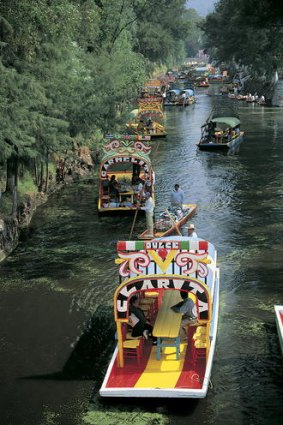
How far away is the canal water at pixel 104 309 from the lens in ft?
46.0

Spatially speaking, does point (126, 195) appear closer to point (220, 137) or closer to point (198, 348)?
point (198, 348)

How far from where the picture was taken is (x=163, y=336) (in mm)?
14648

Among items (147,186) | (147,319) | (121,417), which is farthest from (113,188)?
(121,417)

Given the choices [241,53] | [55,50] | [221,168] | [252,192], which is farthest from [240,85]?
[55,50]

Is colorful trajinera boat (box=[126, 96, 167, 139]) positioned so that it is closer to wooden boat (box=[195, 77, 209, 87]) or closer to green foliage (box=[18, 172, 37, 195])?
green foliage (box=[18, 172, 37, 195])

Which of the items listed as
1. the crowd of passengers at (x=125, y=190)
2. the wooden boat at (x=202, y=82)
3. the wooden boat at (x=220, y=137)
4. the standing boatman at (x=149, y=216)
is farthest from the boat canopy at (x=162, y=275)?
the wooden boat at (x=202, y=82)

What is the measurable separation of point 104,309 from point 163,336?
203 inches

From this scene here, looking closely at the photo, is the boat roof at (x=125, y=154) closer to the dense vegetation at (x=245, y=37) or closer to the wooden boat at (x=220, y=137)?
the wooden boat at (x=220, y=137)

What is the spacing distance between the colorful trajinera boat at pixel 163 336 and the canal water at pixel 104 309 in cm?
58

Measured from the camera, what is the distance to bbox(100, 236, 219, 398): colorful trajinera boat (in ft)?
45.3

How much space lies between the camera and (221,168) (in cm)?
4216

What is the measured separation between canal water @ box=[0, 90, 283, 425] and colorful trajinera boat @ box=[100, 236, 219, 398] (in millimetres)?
576

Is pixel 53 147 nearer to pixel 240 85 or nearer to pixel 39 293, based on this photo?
pixel 39 293

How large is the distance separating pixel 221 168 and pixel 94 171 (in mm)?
9311
